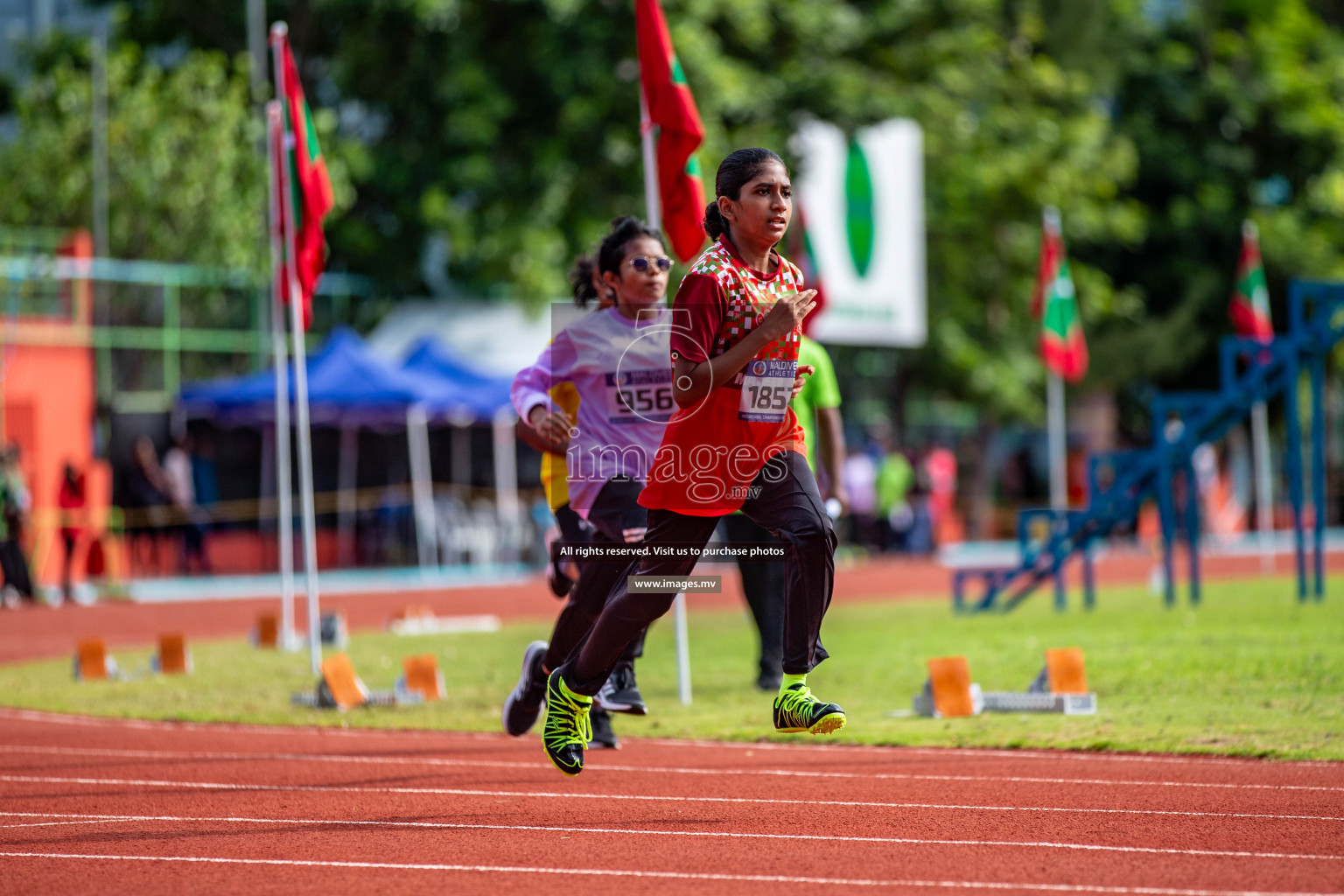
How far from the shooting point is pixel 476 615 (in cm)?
2003

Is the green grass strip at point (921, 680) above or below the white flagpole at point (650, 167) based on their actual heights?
below

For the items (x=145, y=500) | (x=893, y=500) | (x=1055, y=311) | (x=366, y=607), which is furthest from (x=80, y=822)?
(x=893, y=500)

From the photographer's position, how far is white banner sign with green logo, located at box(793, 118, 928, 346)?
21.2 m

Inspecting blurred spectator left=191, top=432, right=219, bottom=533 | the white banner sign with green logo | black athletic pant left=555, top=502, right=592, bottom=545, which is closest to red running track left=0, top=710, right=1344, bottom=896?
black athletic pant left=555, top=502, right=592, bottom=545

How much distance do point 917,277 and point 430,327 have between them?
10485 mm

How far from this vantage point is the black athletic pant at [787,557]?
623 centimetres

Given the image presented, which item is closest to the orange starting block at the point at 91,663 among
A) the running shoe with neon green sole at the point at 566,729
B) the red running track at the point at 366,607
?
the red running track at the point at 366,607

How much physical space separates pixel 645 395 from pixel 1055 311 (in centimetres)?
1542

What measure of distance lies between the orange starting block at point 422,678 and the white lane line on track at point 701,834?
409cm

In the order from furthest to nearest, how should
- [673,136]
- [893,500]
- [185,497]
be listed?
[893,500] → [185,497] → [673,136]

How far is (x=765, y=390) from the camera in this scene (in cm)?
618

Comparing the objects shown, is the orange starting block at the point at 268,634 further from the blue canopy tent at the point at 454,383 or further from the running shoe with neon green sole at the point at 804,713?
the blue canopy tent at the point at 454,383

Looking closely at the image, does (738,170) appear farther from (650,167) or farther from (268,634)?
(268,634)

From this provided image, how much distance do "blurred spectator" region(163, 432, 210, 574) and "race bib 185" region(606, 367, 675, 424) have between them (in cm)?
1931
